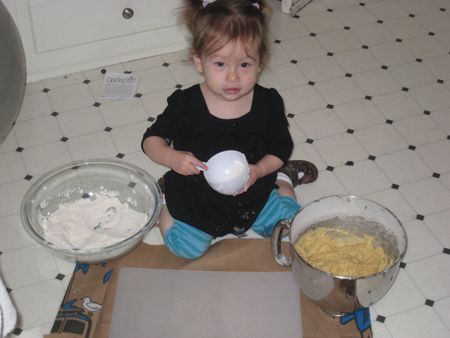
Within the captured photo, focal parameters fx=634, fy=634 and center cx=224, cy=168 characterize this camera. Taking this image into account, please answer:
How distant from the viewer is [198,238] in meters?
1.38

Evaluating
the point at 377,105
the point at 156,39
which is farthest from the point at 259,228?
the point at 156,39

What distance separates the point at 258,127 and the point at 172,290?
38 centimetres

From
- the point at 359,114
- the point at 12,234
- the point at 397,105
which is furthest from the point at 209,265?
the point at 397,105

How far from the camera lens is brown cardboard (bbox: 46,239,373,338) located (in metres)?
1.27

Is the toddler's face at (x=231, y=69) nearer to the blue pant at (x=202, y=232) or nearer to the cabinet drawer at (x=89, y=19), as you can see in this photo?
the blue pant at (x=202, y=232)

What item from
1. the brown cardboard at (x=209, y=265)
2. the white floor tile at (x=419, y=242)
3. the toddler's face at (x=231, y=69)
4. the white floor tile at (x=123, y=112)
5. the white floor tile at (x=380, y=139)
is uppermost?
the toddler's face at (x=231, y=69)

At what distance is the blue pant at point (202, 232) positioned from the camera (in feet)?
4.49

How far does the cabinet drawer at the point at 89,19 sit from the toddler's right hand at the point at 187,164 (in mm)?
759

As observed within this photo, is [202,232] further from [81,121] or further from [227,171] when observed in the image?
[81,121]

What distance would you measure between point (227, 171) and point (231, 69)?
0.19 meters

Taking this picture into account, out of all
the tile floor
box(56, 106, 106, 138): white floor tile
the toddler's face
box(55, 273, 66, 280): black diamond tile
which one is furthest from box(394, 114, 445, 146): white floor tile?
box(55, 273, 66, 280): black diamond tile

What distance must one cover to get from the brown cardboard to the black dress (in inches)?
2.0

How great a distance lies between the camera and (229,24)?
1.16 metres

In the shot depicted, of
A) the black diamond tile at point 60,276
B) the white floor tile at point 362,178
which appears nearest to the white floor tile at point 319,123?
the white floor tile at point 362,178
